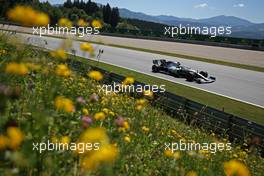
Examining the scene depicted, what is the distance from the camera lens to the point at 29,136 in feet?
10.0

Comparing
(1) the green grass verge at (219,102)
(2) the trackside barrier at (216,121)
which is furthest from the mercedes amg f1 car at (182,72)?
(2) the trackside barrier at (216,121)

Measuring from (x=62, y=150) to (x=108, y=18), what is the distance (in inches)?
4851

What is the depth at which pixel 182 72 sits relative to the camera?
23.4 meters

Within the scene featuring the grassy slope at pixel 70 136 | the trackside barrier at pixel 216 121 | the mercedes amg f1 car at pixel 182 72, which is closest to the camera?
the grassy slope at pixel 70 136

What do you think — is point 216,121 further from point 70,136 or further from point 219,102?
point 70,136

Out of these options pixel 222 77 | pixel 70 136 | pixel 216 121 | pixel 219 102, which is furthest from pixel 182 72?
pixel 70 136

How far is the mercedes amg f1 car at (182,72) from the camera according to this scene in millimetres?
22845

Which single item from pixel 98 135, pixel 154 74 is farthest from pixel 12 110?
pixel 154 74

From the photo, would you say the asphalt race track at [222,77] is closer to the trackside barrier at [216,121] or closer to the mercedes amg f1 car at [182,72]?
the mercedes amg f1 car at [182,72]

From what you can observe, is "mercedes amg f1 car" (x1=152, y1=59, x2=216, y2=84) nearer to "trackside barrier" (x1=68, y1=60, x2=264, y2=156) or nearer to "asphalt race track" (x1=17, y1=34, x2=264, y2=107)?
"asphalt race track" (x1=17, y1=34, x2=264, y2=107)

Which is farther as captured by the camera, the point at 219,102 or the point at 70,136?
the point at 219,102

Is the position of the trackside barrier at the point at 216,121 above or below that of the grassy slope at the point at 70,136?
below

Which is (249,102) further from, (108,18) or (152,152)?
(108,18)

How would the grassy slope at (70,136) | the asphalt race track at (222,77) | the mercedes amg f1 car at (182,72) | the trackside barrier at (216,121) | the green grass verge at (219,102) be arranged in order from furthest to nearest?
the mercedes amg f1 car at (182,72), the asphalt race track at (222,77), the green grass verge at (219,102), the trackside barrier at (216,121), the grassy slope at (70,136)
